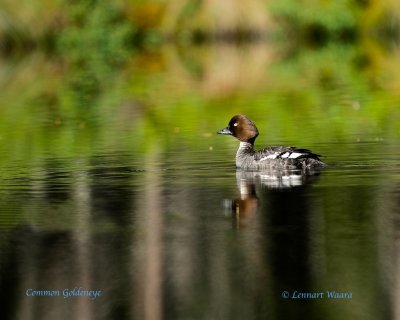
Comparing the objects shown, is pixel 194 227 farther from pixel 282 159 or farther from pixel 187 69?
pixel 187 69

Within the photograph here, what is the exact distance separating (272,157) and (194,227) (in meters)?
3.83

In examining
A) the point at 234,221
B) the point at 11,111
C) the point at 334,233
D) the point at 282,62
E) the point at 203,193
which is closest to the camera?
the point at 334,233

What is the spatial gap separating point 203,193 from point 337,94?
1568 centimetres

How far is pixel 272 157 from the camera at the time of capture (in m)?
14.8

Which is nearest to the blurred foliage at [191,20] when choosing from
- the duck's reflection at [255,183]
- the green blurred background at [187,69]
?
the green blurred background at [187,69]

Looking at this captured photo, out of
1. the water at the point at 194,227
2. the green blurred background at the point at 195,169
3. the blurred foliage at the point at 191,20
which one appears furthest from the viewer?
the blurred foliage at the point at 191,20

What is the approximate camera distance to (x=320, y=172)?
47.8ft

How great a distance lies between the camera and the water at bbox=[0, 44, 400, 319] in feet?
28.3

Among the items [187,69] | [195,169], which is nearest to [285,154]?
[195,169]

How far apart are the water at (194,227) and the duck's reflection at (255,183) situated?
22mm

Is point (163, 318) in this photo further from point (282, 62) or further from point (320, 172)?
point (282, 62)

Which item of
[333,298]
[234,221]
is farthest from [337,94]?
[333,298]

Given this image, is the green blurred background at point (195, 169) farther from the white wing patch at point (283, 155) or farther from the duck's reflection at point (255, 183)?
the white wing patch at point (283, 155)

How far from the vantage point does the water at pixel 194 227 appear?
8641mm
